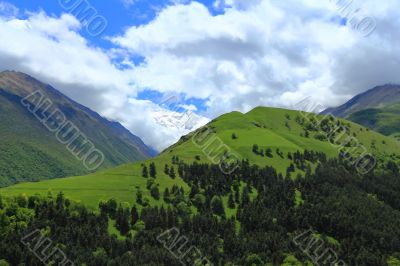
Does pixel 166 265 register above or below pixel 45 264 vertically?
above

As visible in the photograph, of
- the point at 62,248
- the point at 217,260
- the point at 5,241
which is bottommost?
the point at 5,241

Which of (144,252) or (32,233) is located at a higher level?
(144,252)

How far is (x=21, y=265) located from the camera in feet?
547

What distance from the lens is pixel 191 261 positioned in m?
194

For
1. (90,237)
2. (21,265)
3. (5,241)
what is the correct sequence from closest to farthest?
1. (21,265)
2. (5,241)
3. (90,237)

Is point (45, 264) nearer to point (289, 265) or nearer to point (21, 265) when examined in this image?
point (21, 265)

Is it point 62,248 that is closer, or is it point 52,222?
point 62,248

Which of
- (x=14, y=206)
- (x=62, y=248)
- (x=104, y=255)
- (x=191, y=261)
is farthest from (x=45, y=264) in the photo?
(x=191, y=261)

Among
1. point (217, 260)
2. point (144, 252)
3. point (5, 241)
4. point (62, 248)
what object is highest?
point (217, 260)

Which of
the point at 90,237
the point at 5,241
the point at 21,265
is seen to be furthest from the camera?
Result: the point at 90,237

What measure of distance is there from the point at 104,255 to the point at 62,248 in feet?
53.6

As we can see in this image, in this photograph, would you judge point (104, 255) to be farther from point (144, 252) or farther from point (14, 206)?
point (14, 206)

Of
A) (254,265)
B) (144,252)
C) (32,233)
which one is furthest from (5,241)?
(254,265)

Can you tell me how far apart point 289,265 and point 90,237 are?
84049 mm
